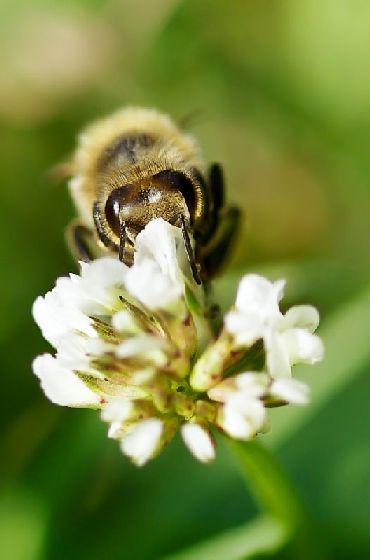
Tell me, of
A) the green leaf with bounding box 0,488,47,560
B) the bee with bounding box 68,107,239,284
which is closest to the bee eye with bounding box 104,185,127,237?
the bee with bounding box 68,107,239,284

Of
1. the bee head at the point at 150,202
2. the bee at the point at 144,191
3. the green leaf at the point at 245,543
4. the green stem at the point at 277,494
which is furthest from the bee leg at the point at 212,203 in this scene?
the green leaf at the point at 245,543

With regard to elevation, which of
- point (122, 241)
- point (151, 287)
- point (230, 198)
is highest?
point (230, 198)

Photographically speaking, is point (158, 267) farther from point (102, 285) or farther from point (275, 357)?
point (275, 357)

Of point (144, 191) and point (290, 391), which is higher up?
point (144, 191)

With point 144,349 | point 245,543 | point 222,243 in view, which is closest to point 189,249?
point 144,349

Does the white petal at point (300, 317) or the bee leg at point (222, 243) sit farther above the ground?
the bee leg at point (222, 243)

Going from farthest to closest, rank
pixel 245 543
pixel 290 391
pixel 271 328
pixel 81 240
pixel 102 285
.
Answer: pixel 81 240 → pixel 245 543 → pixel 102 285 → pixel 271 328 → pixel 290 391

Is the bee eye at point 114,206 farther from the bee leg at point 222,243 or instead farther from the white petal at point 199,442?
the white petal at point 199,442
